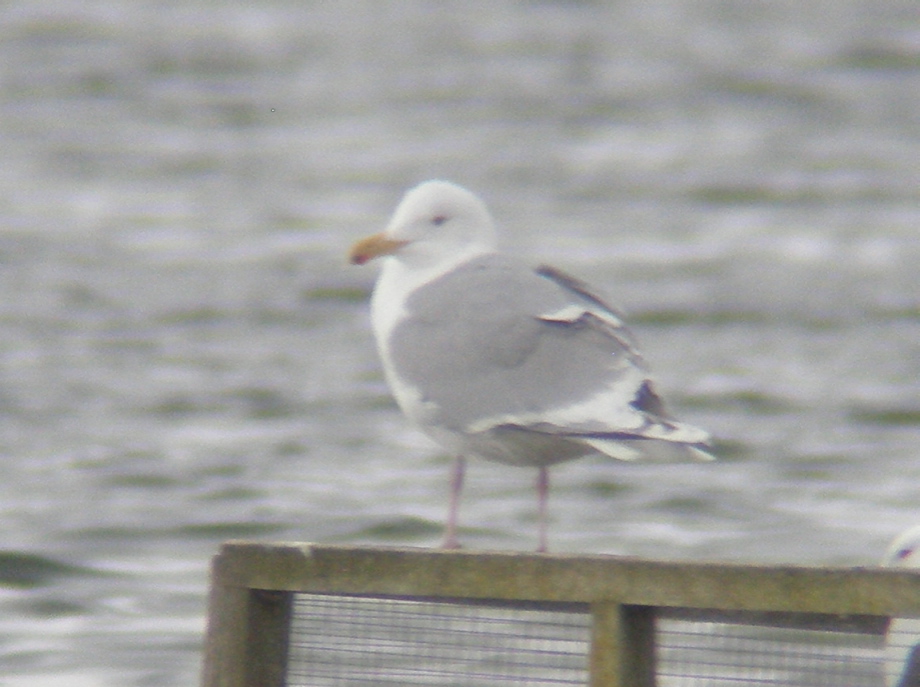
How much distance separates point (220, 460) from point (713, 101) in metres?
10.5

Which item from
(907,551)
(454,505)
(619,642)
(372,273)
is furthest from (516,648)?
(372,273)

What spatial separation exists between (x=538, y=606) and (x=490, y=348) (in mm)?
1002

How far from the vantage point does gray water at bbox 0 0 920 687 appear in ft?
23.0

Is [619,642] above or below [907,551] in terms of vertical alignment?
below

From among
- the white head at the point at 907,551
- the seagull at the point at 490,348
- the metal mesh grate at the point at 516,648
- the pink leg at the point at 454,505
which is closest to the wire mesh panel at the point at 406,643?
the metal mesh grate at the point at 516,648

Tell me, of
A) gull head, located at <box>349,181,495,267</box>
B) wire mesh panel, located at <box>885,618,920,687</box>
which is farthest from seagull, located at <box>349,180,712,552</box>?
wire mesh panel, located at <box>885,618,920,687</box>

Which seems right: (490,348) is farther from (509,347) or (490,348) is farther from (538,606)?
(538,606)

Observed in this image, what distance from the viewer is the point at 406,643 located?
116 inches

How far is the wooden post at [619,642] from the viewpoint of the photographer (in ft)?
8.79

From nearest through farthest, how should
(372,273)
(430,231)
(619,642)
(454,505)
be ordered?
(619,642) → (454,505) → (430,231) → (372,273)

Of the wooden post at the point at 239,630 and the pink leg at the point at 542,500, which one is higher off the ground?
the pink leg at the point at 542,500

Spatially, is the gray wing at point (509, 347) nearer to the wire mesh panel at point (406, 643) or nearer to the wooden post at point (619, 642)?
the wire mesh panel at point (406, 643)

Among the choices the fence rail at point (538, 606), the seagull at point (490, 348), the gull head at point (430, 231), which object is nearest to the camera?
the fence rail at point (538, 606)

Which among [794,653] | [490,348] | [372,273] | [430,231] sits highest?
[372,273]
